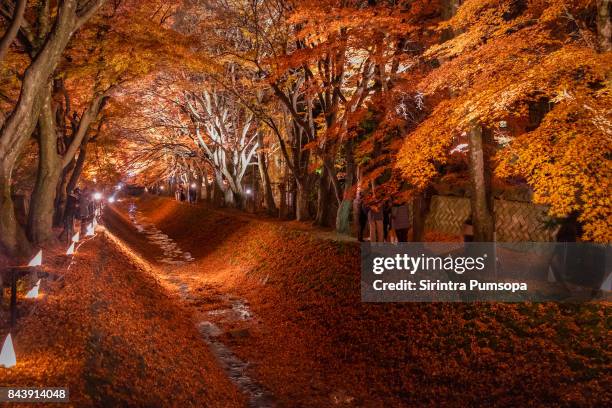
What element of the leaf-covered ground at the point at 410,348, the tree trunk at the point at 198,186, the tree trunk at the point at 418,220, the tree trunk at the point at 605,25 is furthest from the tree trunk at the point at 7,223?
the tree trunk at the point at 198,186

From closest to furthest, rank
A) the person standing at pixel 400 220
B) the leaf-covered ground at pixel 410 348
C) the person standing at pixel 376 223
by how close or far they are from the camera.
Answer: the leaf-covered ground at pixel 410 348, the person standing at pixel 400 220, the person standing at pixel 376 223

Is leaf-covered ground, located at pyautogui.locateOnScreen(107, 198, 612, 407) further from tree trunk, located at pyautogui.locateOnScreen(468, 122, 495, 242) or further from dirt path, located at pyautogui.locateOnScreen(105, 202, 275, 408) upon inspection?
tree trunk, located at pyautogui.locateOnScreen(468, 122, 495, 242)

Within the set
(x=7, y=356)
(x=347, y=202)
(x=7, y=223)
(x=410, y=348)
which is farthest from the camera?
(x=347, y=202)

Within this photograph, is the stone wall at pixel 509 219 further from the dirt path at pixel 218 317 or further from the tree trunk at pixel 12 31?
the tree trunk at pixel 12 31

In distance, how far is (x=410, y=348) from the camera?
27.0 feet

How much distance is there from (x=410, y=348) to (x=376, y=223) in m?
4.86

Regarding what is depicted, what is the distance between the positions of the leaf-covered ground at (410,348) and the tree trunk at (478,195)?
1.75 metres

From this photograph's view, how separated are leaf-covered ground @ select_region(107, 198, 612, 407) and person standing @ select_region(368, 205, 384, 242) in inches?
32.3

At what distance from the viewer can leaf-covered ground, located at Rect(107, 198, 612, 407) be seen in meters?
6.55

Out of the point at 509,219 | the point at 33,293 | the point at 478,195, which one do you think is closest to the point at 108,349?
the point at 33,293

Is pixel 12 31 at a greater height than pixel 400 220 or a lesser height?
greater

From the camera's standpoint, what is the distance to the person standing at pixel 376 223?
1249 cm

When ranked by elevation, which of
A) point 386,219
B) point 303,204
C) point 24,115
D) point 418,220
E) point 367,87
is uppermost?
point 367,87

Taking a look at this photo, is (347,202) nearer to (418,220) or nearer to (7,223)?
(418,220)
